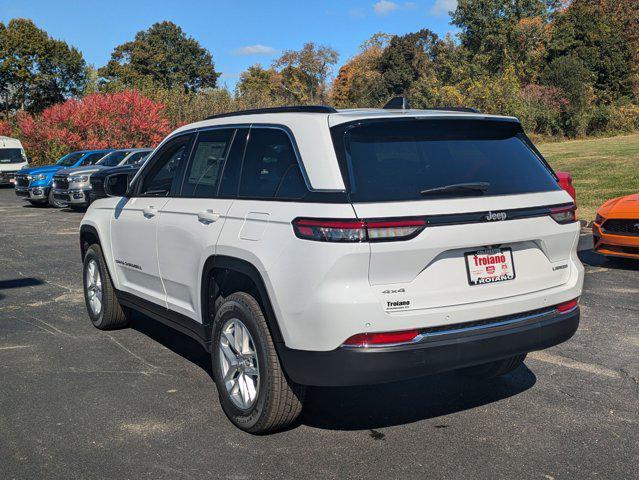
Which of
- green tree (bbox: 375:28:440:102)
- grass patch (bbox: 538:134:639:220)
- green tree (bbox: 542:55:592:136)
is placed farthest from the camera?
green tree (bbox: 375:28:440:102)

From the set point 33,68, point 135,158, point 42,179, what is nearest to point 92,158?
point 42,179

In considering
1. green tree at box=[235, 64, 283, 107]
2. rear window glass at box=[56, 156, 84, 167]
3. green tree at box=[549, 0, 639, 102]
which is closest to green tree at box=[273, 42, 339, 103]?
green tree at box=[235, 64, 283, 107]

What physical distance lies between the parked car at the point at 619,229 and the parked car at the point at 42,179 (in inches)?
662

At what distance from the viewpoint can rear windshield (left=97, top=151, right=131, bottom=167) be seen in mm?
21241

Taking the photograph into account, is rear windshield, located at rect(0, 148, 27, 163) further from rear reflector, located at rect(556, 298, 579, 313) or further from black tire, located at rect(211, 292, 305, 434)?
rear reflector, located at rect(556, 298, 579, 313)

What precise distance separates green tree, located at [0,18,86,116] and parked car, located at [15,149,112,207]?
3895 centimetres

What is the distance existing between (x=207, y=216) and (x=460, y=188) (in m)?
1.63

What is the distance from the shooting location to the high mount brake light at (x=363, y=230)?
3420 millimetres

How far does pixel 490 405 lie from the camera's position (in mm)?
4508

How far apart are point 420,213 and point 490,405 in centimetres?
166

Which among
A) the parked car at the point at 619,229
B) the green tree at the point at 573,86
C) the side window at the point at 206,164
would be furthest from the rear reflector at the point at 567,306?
the green tree at the point at 573,86

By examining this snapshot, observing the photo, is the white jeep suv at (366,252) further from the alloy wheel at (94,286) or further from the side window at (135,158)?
the side window at (135,158)

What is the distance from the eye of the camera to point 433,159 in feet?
12.6

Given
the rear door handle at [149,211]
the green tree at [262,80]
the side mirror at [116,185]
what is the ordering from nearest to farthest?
the rear door handle at [149,211]
the side mirror at [116,185]
the green tree at [262,80]
